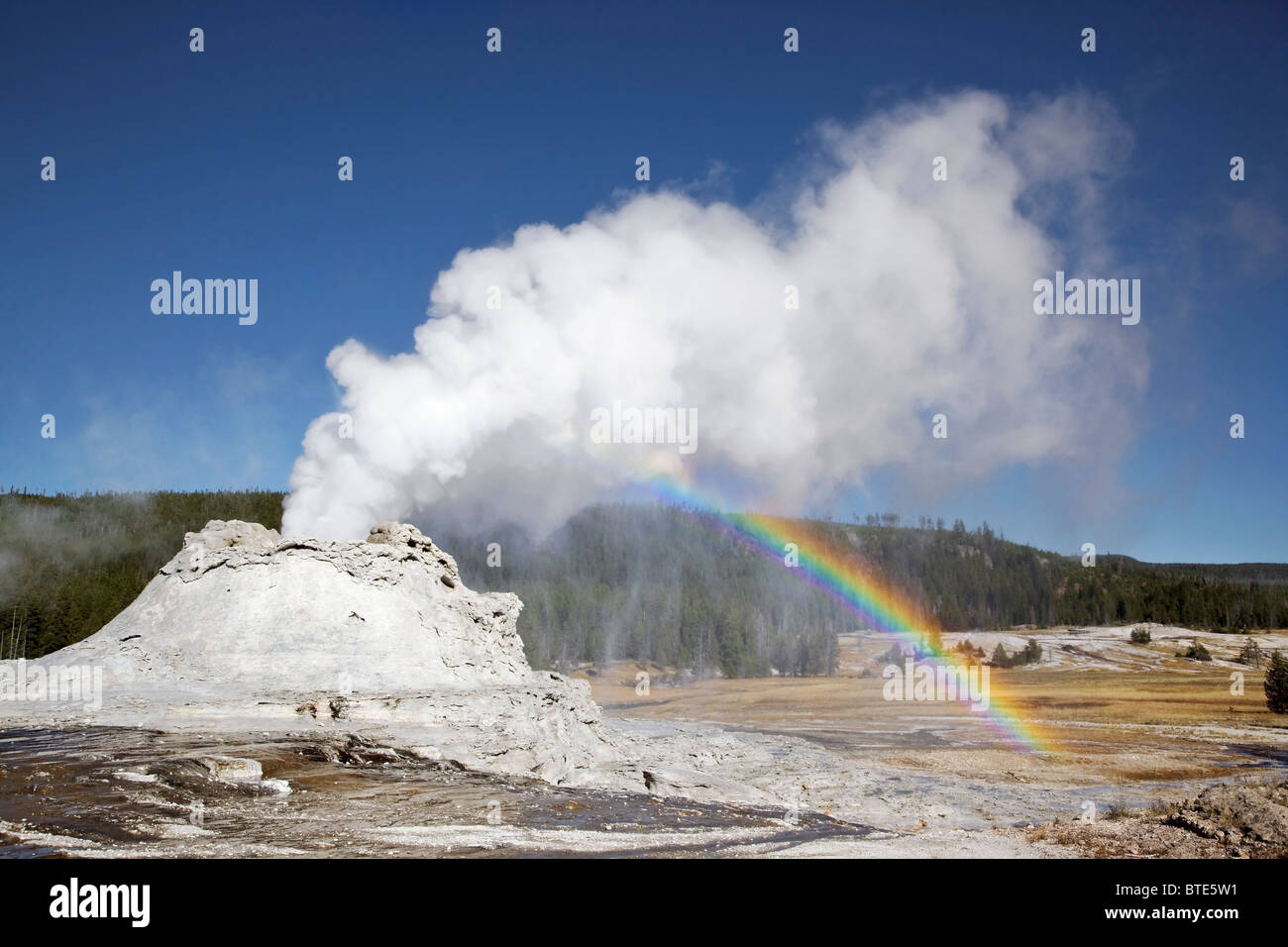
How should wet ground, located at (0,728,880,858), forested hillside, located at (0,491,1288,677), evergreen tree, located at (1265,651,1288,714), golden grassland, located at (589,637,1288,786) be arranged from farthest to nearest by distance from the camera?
forested hillside, located at (0,491,1288,677), evergreen tree, located at (1265,651,1288,714), golden grassland, located at (589,637,1288,786), wet ground, located at (0,728,880,858)

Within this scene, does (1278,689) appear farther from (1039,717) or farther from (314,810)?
(314,810)

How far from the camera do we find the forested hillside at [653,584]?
8094cm

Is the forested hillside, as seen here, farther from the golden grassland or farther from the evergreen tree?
the evergreen tree

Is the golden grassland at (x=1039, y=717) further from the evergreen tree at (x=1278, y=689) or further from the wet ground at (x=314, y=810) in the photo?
the wet ground at (x=314, y=810)

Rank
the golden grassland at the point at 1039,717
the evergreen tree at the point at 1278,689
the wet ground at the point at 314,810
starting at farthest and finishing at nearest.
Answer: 1. the evergreen tree at the point at 1278,689
2. the golden grassland at the point at 1039,717
3. the wet ground at the point at 314,810

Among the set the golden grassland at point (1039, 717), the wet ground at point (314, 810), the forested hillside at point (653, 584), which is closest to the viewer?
the wet ground at point (314, 810)

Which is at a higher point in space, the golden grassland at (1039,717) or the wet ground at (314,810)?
the wet ground at (314,810)

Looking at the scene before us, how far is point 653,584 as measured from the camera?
13012 cm

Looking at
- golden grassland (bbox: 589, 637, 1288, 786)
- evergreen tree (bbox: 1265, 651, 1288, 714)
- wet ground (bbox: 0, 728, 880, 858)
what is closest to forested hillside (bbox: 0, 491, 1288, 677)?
golden grassland (bbox: 589, 637, 1288, 786)

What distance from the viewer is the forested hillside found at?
266 feet

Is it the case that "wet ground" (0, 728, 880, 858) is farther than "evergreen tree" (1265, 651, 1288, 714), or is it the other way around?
"evergreen tree" (1265, 651, 1288, 714)

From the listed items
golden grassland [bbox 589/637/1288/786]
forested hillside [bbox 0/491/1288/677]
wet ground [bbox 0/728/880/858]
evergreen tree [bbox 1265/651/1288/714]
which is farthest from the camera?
forested hillside [bbox 0/491/1288/677]

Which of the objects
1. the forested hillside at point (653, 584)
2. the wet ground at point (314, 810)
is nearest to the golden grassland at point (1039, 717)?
the forested hillside at point (653, 584)

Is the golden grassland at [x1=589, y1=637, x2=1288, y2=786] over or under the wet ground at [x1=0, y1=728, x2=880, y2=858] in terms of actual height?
under
